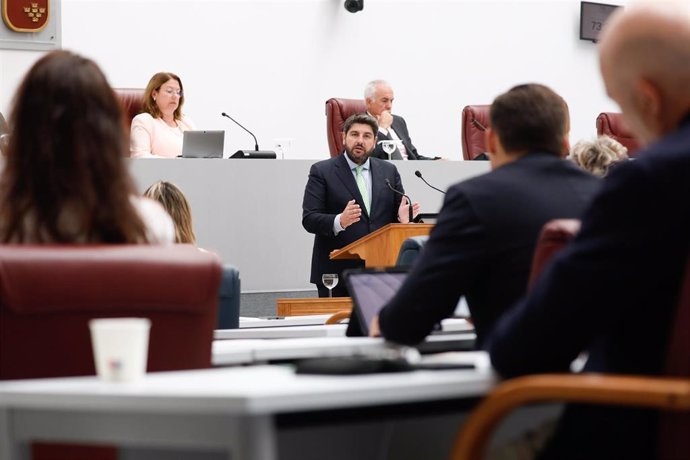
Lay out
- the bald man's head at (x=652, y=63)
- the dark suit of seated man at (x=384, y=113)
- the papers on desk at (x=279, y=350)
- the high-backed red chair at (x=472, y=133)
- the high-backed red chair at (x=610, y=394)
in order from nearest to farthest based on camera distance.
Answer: the high-backed red chair at (x=610, y=394)
the bald man's head at (x=652, y=63)
the papers on desk at (x=279, y=350)
the dark suit of seated man at (x=384, y=113)
the high-backed red chair at (x=472, y=133)

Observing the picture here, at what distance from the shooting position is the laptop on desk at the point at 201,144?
7.57m

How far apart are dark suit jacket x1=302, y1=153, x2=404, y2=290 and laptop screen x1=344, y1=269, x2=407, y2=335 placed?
13.5 feet

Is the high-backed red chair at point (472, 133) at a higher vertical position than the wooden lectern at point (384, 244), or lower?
higher

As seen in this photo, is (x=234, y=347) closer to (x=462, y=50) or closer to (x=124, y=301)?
(x=124, y=301)

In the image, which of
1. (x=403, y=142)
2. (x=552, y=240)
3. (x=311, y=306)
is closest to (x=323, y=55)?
(x=403, y=142)

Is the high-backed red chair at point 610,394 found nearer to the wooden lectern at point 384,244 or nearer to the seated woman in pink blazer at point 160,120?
the wooden lectern at point 384,244

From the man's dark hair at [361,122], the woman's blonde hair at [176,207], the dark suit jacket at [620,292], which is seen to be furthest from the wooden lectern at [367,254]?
the dark suit jacket at [620,292]

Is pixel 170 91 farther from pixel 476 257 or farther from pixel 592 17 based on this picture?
pixel 592 17

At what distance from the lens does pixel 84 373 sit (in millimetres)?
1832

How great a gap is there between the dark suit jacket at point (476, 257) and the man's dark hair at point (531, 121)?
17 centimetres

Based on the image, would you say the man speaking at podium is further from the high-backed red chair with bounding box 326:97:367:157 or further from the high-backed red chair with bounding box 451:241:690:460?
the high-backed red chair with bounding box 451:241:690:460

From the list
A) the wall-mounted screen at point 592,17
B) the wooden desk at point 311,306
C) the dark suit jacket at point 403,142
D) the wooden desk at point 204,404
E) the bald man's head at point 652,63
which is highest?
the wall-mounted screen at point 592,17

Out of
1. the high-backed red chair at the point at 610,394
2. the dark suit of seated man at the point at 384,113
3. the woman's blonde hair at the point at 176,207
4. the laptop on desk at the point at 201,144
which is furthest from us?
the dark suit of seated man at the point at 384,113

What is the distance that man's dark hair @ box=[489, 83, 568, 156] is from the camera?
2.40m
